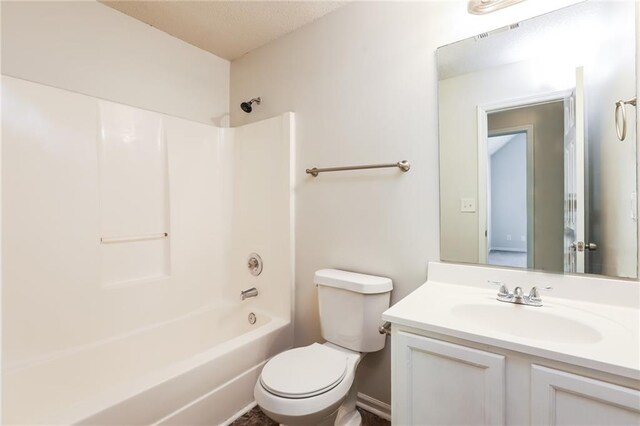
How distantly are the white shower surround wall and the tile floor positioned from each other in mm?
70

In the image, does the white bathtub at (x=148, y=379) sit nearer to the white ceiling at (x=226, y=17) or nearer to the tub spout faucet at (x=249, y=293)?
the tub spout faucet at (x=249, y=293)

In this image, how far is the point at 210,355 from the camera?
1.47 metres

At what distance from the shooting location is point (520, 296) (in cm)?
110

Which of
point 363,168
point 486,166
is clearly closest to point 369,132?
point 363,168

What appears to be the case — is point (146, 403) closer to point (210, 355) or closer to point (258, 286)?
point (210, 355)

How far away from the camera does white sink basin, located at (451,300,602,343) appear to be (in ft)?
3.18

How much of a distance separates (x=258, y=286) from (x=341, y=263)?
2.41ft

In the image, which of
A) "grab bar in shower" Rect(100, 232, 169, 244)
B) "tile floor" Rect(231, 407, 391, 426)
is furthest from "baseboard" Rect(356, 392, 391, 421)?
"grab bar in shower" Rect(100, 232, 169, 244)

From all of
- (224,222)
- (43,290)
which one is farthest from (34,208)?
(224,222)

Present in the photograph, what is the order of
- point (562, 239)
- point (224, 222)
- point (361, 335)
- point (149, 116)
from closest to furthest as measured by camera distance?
1. point (562, 239)
2. point (361, 335)
3. point (149, 116)
4. point (224, 222)

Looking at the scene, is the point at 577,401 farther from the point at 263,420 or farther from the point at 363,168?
the point at 263,420

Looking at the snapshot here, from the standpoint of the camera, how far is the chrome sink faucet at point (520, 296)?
110 cm

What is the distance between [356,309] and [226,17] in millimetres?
1900

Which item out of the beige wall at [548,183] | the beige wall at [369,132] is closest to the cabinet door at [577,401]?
the beige wall at [548,183]
